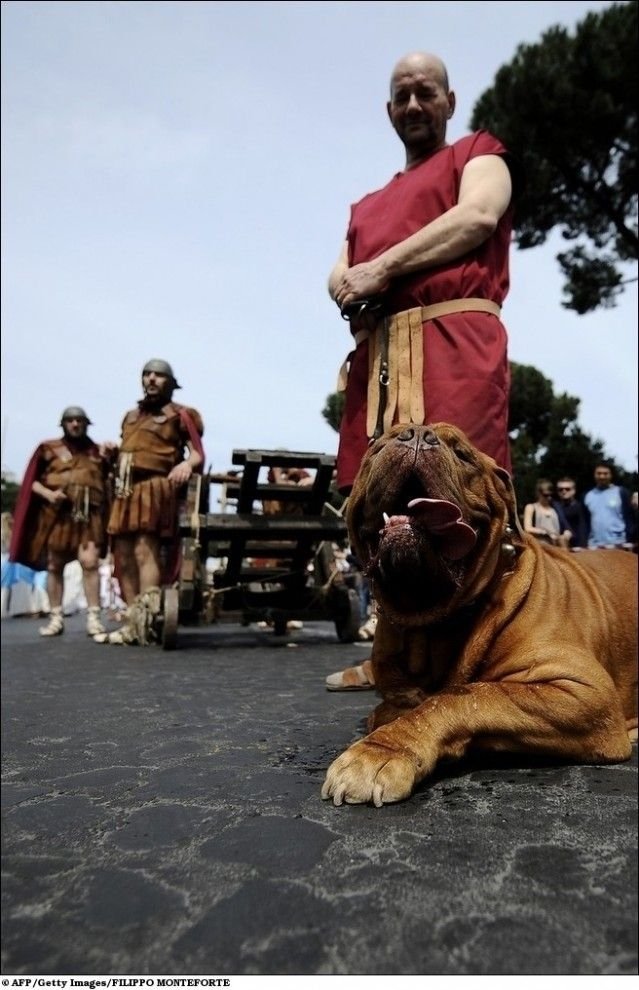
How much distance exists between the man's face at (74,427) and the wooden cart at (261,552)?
6.56 feet

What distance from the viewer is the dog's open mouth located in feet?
6.04

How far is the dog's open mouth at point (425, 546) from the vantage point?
184cm

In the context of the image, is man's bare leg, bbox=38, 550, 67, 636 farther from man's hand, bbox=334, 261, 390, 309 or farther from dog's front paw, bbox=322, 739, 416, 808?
dog's front paw, bbox=322, 739, 416, 808

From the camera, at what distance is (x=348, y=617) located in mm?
6086

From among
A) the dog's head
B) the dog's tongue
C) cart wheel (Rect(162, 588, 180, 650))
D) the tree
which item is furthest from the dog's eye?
the tree

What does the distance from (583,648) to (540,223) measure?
1476 centimetres

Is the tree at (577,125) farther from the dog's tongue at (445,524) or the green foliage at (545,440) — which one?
the dog's tongue at (445,524)

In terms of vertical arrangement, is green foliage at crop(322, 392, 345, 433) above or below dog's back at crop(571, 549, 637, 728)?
above

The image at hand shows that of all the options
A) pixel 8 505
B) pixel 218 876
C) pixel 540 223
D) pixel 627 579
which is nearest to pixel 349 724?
pixel 627 579

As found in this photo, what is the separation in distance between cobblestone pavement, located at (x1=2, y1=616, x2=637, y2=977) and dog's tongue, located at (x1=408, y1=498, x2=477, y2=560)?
A: 588 millimetres

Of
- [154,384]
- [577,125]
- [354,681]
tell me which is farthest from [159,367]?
[577,125]

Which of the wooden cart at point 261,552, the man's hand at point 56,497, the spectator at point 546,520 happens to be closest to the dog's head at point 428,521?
the wooden cart at point 261,552

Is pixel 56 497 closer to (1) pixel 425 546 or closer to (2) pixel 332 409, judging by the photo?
(1) pixel 425 546

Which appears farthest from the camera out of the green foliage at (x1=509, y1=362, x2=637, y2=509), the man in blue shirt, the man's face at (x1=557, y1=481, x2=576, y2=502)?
the green foliage at (x1=509, y1=362, x2=637, y2=509)
